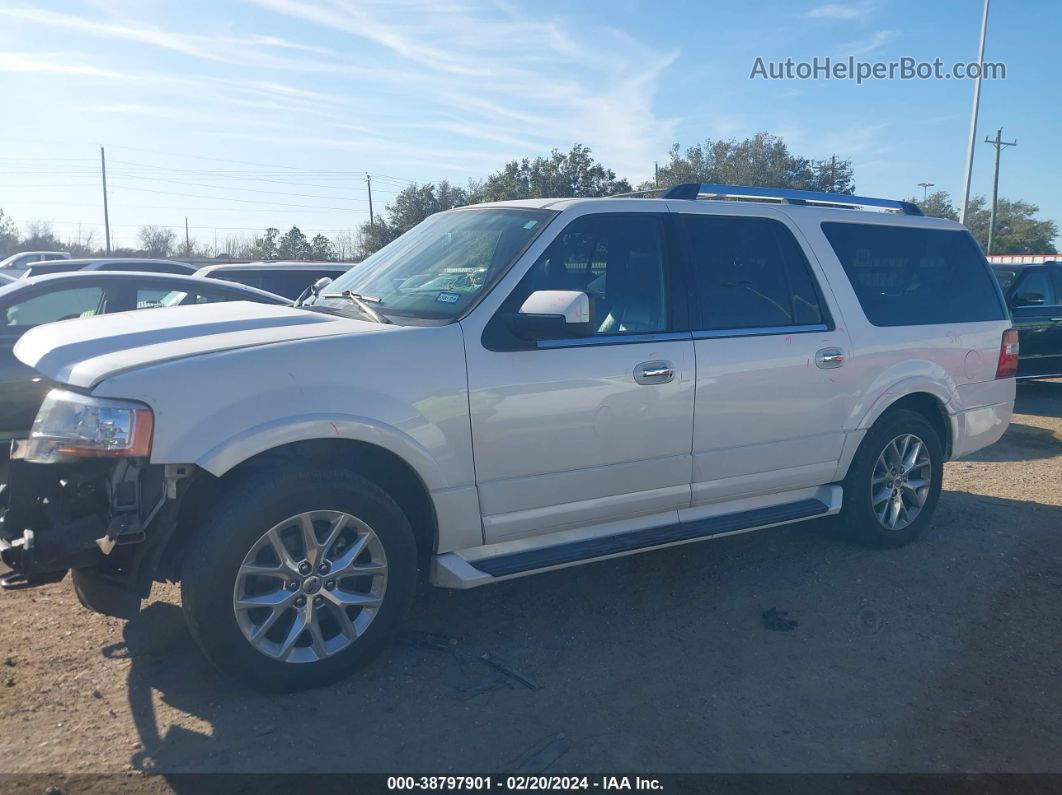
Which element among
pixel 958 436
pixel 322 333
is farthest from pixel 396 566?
pixel 958 436

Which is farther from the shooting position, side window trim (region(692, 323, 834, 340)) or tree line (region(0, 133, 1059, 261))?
tree line (region(0, 133, 1059, 261))

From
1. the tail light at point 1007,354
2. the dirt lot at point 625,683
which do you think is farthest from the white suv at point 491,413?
the dirt lot at point 625,683

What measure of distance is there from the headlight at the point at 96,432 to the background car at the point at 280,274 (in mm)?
8472

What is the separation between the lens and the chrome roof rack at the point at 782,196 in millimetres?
5035

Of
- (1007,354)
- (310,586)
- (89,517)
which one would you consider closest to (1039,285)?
(1007,354)

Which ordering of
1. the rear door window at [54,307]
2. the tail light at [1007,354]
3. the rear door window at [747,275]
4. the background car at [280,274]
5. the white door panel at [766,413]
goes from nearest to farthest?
the white door panel at [766,413]
the rear door window at [747,275]
the tail light at [1007,354]
the rear door window at [54,307]
the background car at [280,274]

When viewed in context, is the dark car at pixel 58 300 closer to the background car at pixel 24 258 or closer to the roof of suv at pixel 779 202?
the roof of suv at pixel 779 202

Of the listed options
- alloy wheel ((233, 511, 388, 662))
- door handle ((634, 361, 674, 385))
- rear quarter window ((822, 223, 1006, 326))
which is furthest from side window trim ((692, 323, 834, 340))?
alloy wheel ((233, 511, 388, 662))

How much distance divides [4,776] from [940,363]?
5.42 metres

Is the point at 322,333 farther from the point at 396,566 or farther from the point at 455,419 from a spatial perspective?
the point at 396,566

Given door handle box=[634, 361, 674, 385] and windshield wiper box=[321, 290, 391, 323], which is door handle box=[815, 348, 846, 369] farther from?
windshield wiper box=[321, 290, 391, 323]

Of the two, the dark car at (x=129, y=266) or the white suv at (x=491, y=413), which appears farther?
the dark car at (x=129, y=266)

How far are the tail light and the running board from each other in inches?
72.0

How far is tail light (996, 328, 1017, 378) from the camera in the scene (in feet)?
19.8
